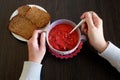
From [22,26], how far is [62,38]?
16cm

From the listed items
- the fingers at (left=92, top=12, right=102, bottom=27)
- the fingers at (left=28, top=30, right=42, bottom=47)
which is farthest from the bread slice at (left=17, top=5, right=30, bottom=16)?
the fingers at (left=92, top=12, right=102, bottom=27)

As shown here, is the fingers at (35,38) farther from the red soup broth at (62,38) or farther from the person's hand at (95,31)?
the person's hand at (95,31)

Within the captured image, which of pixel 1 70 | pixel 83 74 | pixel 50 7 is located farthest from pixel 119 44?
pixel 1 70

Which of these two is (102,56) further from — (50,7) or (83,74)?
(50,7)

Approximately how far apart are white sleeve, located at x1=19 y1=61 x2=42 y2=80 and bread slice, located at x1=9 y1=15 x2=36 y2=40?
0.11 meters

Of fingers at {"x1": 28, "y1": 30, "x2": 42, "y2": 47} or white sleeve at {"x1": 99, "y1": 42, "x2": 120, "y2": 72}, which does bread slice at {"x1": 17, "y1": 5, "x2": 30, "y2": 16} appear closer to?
fingers at {"x1": 28, "y1": 30, "x2": 42, "y2": 47}

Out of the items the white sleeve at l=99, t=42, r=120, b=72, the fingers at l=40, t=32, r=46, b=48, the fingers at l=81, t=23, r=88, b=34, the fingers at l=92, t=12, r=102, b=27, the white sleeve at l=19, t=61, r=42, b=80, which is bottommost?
the white sleeve at l=19, t=61, r=42, b=80

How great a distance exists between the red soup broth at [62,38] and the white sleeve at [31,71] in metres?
0.09

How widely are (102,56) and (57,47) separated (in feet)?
0.51

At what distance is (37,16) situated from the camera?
0.79 meters

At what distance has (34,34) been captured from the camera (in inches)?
27.7

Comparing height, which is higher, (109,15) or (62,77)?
(109,15)

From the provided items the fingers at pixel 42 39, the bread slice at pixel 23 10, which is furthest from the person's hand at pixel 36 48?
the bread slice at pixel 23 10

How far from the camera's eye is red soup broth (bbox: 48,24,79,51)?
27.9 inches
